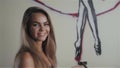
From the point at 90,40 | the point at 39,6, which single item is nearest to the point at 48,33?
the point at 39,6

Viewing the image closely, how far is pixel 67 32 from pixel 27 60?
0.41 m

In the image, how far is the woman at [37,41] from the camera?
160cm

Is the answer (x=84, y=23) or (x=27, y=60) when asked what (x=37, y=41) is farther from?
(x=84, y=23)

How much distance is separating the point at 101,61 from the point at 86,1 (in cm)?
51

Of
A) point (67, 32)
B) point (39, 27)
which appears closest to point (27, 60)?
point (39, 27)

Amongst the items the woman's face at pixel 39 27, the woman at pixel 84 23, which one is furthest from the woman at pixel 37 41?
the woman at pixel 84 23

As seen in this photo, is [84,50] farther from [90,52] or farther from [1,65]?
[1,65]

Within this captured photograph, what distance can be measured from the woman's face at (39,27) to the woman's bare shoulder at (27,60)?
0.15 metres

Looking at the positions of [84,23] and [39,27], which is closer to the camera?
[39,27]

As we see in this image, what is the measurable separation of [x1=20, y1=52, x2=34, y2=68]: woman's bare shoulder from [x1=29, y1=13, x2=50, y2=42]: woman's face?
0.49 ft

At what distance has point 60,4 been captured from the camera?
1.75 meters

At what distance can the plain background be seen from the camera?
173cm

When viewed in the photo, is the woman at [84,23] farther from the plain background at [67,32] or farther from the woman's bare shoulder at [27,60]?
the woman's bare shoulder at [27,60]

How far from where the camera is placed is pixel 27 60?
5.13ft
